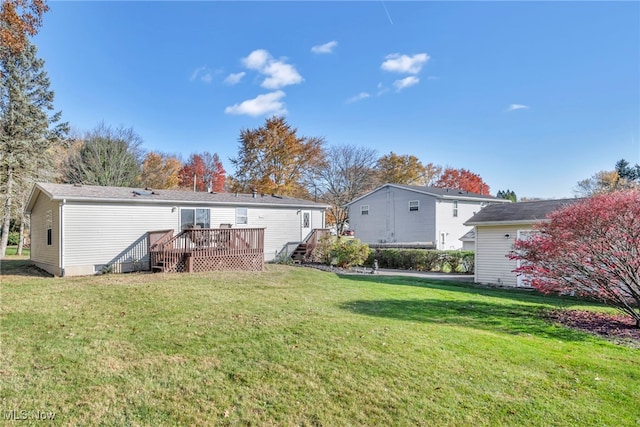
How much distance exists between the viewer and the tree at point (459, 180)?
46.5 metres

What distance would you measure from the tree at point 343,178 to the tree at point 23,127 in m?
23.7

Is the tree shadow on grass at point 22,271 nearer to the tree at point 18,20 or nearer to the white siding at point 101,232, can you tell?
the white siding at point 101,232

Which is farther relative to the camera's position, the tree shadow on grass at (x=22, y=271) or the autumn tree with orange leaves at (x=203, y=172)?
the autumn tree with orange leaves at (x=203, y=172)

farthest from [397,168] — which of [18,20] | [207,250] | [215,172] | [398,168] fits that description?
[18,20]

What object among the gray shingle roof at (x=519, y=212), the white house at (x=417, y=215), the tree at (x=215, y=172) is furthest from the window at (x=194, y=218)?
the tree at (x=215, y=172)

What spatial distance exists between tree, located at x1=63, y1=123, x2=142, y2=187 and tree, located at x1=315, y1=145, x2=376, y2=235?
18264mm

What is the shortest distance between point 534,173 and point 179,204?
27.5 metres

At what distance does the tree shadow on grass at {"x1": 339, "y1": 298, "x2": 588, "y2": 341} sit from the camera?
651cm

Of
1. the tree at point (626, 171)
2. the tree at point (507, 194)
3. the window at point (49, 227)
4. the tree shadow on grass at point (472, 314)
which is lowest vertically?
the tree shadow on grass at point (472, 314)

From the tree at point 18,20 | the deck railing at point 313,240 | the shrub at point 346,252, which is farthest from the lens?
the deck railing at point 313,240

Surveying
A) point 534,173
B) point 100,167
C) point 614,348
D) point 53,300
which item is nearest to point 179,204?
point 53,300

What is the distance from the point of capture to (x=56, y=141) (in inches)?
862

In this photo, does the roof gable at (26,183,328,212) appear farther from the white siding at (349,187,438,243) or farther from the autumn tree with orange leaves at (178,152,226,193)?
the autumn tree with orange leaves at (178,152,226,193)

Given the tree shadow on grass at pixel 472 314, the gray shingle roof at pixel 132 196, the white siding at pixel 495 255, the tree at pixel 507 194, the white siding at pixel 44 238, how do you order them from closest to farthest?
the tree shadow on grass at pixel 472 314
the gray shingle roof at pixel 132 196
the white siding at pixel 44 238
the white siding at pixel 495 255
the tree at pixel 507 194
